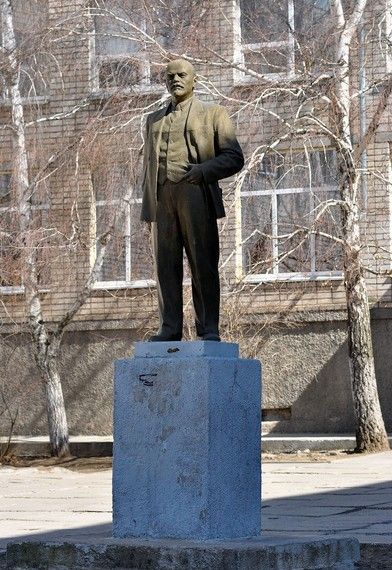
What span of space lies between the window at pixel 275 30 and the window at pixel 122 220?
2.37 metres

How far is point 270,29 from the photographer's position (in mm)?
20656

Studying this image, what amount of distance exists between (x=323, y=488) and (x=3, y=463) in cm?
799

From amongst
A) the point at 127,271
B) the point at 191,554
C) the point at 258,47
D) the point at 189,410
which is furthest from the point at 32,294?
the point at 191,554

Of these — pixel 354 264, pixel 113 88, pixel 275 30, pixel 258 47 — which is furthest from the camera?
pixel 258 47

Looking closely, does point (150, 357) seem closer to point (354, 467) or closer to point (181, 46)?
point (354, 467)

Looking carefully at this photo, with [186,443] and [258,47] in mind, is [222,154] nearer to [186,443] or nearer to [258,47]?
[186,443]

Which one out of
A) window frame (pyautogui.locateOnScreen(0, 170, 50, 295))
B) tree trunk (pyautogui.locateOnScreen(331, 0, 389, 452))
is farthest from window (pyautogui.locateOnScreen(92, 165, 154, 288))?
tree trunk (pyautogui.locateOnScreen(331, 0, 389, 452))

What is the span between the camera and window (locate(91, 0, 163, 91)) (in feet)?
62.8

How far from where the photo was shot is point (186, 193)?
28.0ft

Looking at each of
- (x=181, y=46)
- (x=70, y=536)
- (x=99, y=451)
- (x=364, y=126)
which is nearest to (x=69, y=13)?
(x=181, y=46)

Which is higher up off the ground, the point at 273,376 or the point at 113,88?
the point at 113,88

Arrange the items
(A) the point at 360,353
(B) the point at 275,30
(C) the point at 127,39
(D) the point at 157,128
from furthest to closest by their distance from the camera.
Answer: (B) the point at 275,30 < (C) the point at 127,39 < (A) the point at 360,353 < (D) the point at 157,128

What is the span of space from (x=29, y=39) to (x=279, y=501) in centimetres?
977

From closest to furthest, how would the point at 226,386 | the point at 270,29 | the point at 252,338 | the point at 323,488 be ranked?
the point at 226,386 < the point at 323,488 < the point at 270,29 < the point at 252,338
